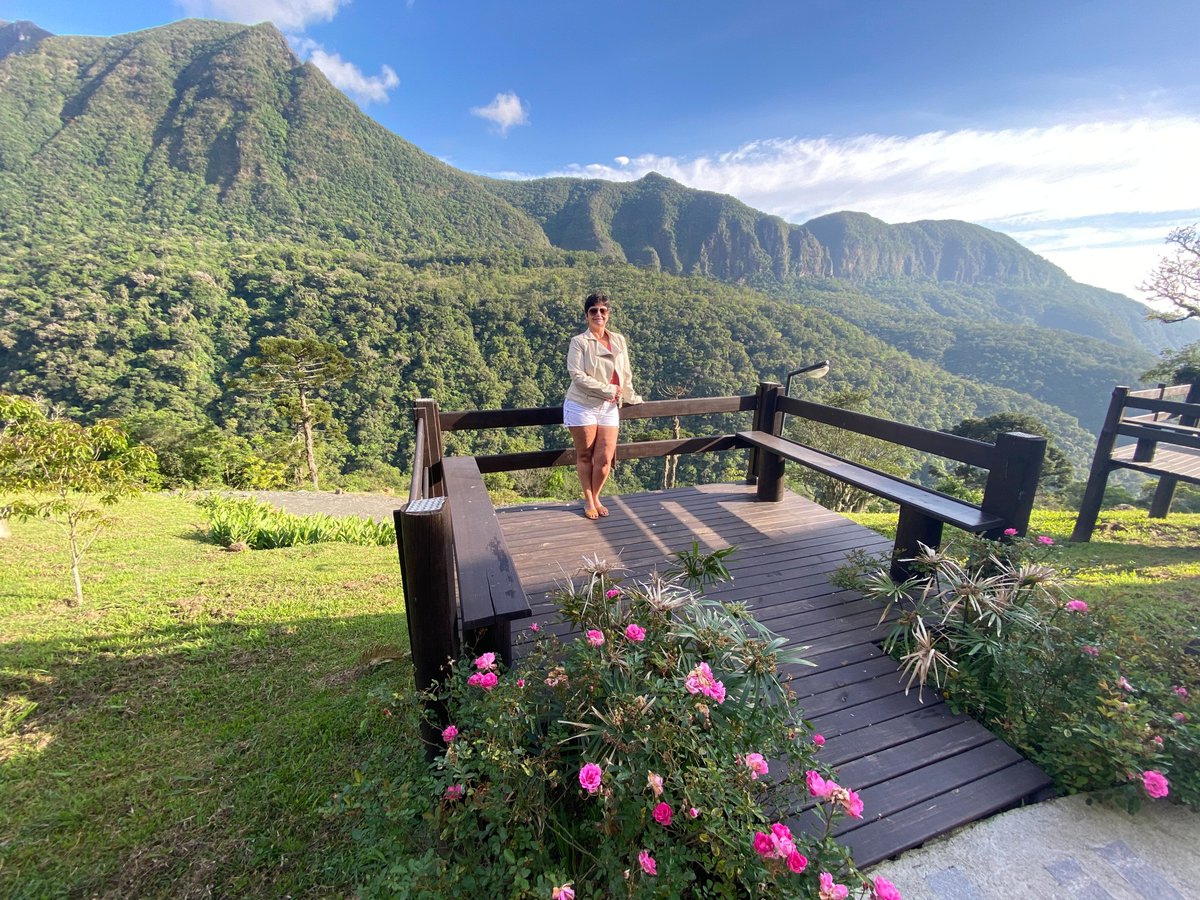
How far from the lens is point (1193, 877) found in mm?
1269

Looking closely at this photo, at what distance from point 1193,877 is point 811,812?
0.94 meters

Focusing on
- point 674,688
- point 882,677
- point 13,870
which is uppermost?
point 674,688

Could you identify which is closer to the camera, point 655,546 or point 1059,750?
point 1059,750

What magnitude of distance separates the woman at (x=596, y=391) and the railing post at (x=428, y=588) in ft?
5.80

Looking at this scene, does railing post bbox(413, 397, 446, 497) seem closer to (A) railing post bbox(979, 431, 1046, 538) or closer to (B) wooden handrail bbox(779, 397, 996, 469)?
(B) wooden handrail bbox(779, 397, 996, 469)

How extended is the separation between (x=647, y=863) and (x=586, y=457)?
2.50 m

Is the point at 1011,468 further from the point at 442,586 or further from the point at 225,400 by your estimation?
the point at 225,400

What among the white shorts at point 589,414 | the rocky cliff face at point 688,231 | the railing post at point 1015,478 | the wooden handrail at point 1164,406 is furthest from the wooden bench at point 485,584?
the rocky cliff face at point 688,231

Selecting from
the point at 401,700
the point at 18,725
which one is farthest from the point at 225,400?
the point at 401,700

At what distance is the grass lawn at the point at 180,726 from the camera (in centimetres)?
151

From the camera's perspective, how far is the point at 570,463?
3.74 meters

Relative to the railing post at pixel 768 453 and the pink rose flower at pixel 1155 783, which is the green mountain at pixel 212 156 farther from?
the pink rose flower at pixel 1155 783

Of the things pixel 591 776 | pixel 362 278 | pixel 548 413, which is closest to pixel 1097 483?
pixel 548 413

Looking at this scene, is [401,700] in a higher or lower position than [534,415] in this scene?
lower
